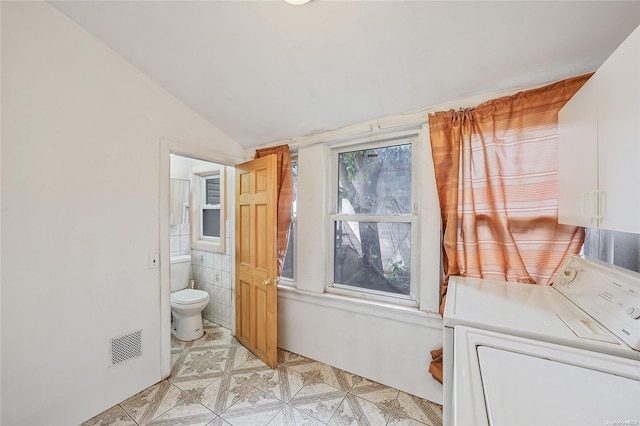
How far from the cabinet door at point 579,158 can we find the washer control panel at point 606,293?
0.22 meters

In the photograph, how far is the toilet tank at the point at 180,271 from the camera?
3.00m

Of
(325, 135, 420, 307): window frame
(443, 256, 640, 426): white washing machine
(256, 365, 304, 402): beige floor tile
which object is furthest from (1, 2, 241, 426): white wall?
(443, 256, 640, 426): white washing machine

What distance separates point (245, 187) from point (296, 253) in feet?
2.70

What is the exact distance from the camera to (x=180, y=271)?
3102mm

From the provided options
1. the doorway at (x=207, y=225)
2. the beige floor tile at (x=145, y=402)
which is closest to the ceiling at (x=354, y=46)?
the doorway at (x=207, y=225)

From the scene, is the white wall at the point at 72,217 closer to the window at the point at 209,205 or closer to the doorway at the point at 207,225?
the doorway at the point at 207,225

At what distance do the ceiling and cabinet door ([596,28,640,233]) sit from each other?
16.6 inches

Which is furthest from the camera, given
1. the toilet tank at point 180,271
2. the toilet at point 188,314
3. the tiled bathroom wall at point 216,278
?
the toilet tank at point 180,271

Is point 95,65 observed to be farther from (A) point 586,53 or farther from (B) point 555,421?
(A) point 586,53

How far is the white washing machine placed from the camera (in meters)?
0.60

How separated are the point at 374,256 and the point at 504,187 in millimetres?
1041

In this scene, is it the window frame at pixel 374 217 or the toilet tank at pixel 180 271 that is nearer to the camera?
the window frame at pixel 374 217

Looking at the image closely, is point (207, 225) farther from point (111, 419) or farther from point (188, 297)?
point (111, 419)

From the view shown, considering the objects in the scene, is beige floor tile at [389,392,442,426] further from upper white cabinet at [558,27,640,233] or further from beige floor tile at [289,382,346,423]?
upper white cabinet at [558,27,640,233]
